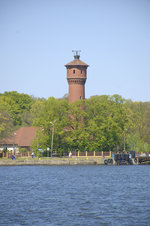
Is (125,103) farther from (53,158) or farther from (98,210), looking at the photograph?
(98,210)

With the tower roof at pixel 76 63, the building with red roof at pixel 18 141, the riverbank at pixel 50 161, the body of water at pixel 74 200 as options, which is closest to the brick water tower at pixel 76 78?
the tower roof at pixel 76 63

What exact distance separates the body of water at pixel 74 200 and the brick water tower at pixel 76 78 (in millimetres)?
→ 45044

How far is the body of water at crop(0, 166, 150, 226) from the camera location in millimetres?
37188

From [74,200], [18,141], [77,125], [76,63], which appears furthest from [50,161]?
[74,200]

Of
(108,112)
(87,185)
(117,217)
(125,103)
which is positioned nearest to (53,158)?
(108,112)

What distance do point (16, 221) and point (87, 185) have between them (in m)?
24.0

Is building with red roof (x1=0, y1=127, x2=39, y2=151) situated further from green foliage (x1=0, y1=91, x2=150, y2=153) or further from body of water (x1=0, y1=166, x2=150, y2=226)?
body of water (x1=0, y1=166, x2=150, y2=226)

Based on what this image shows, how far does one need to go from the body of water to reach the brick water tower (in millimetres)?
45044

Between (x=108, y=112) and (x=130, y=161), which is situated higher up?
(x=108, y=112)

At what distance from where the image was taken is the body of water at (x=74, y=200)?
3719cm

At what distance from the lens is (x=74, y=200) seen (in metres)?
46.4

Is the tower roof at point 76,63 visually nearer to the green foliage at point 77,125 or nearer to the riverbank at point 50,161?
the green foliage at point 77,125

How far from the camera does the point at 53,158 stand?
99.2m

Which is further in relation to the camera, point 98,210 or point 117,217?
point 98,210
